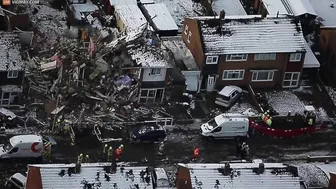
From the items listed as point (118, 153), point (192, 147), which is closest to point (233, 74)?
point (192, 147)

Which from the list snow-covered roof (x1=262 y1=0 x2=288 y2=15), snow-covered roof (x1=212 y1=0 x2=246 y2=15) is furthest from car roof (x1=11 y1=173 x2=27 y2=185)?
snow-covered roof (x1=262 y1=0 x2=288 y2=15)

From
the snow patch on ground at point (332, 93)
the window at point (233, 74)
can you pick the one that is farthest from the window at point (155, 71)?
the snow patch on ground at point (332, 93)

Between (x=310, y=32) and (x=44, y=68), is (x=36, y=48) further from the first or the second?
(x=310, y=32)

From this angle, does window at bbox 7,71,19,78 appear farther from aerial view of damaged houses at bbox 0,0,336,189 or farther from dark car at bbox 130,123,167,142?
dark car at bbox 130,123,167,142

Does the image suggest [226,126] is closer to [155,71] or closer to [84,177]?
[155,71]

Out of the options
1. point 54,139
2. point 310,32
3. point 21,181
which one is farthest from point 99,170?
point 310,32
